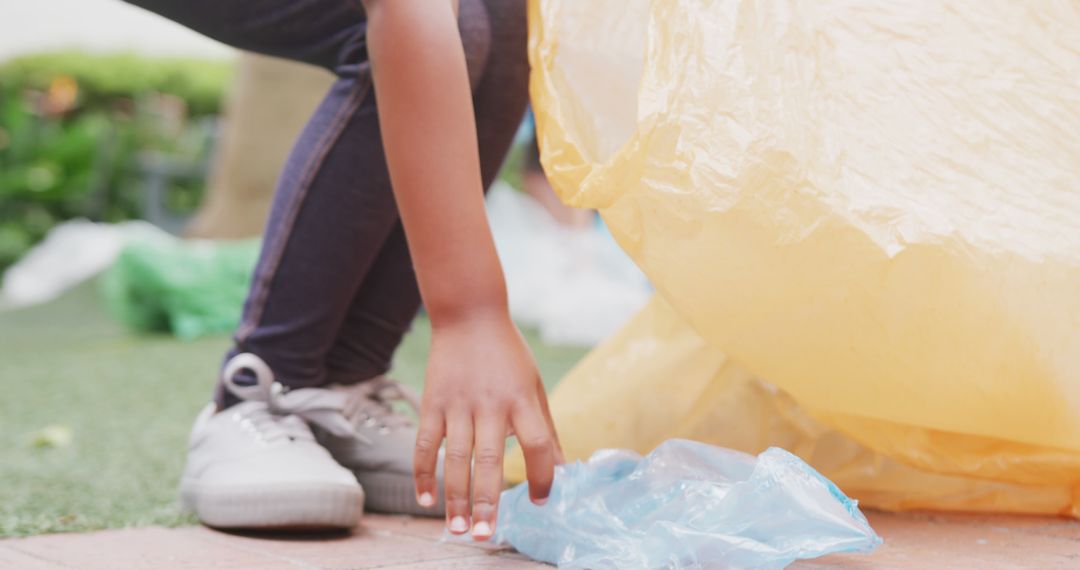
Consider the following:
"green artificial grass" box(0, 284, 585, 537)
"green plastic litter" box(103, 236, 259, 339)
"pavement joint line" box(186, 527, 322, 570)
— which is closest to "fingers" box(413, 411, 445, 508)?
"pavement joint line" box(186, 527, 322, 570)

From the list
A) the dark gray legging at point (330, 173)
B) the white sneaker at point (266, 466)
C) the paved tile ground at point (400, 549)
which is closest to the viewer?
the paved tile ground at point (400, 549)

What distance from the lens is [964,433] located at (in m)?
0.97

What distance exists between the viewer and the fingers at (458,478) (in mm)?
778

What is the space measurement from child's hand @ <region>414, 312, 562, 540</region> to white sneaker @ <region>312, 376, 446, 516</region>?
29cm

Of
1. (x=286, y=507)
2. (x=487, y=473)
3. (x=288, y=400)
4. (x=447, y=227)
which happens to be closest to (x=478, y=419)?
(x=487, y=473)

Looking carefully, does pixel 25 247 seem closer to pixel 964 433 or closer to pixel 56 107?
pixel 56 107

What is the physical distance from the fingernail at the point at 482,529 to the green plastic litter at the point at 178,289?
2.29 meters

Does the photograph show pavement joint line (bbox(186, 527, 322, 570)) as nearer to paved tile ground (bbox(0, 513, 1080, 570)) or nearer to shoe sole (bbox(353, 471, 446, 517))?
paved tile ground (bbox(0, 513, 1080, 570))

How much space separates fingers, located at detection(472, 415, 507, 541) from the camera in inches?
30.0

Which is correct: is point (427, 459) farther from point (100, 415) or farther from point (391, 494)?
point (100, 415)

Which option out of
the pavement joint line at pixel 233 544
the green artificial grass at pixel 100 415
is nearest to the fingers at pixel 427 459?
the pavement joint line at pixel 233 544

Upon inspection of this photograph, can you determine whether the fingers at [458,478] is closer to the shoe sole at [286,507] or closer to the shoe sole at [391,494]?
the shoe sole at [286,507]

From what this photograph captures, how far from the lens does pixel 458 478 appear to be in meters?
0.78

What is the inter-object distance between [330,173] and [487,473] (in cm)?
43
